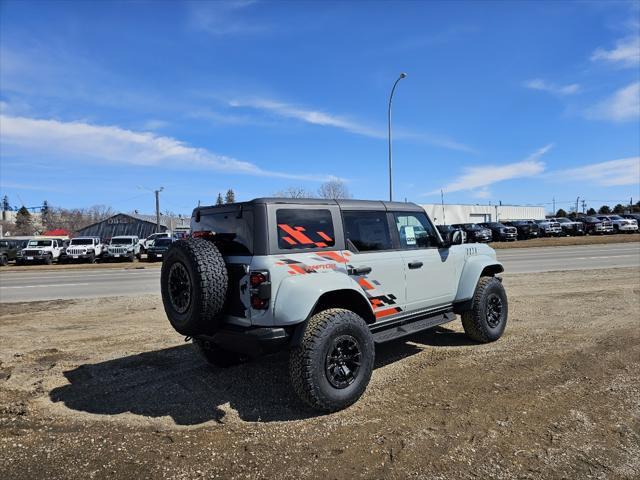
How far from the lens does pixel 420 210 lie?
5.89m

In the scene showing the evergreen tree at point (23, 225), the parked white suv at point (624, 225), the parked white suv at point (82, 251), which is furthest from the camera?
the evergreen tree at point (23, 225)

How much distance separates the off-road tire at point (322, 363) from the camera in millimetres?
4016

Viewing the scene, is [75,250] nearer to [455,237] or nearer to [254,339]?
[455,237]

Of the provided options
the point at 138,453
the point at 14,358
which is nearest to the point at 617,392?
the point at 138,453

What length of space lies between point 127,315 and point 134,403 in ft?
16.8

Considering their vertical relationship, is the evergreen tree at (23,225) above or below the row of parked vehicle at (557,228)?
above

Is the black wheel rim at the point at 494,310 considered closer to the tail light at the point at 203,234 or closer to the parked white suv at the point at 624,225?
the tail light at the point at 203,234

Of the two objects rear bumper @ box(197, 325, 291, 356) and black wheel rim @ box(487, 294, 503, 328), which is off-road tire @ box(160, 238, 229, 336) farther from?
black wheel rim @ box(487, 294, 503, 328)

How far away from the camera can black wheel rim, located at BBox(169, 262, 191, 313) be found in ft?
14.1

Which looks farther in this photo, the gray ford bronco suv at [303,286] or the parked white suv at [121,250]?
the parked white suv at [121,250]

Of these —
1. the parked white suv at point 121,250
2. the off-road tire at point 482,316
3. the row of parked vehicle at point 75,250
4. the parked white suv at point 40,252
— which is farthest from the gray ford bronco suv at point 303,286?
the parked white suv at point 40,252

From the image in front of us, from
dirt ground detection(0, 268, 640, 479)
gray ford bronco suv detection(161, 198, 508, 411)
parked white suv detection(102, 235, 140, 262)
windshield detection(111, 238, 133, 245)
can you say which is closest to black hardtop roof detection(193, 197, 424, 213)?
gray ford bronco suv detection(161, 198, 508, 411)

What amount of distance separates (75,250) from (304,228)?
1206 inches

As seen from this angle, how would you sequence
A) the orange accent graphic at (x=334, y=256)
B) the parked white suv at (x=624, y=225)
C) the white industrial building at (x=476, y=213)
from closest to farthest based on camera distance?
the orange accent graphic at (x=334, y=256) → the parked white suv at (x=624, y=225) → the white industrial building at (x=476, y=213)
